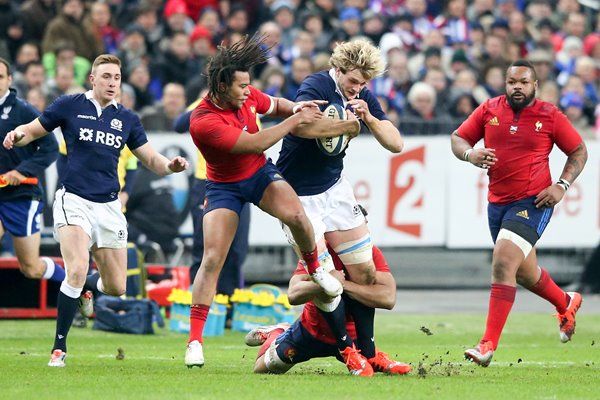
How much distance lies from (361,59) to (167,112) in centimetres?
860

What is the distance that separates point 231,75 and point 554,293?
3884mm

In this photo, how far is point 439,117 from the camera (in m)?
20.6

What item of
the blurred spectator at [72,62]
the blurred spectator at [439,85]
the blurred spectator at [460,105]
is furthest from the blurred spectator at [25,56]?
the blurred spectator at [460,105]

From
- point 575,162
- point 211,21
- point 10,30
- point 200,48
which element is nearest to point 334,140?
point 575,162

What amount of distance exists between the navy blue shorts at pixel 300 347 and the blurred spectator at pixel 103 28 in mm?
11865

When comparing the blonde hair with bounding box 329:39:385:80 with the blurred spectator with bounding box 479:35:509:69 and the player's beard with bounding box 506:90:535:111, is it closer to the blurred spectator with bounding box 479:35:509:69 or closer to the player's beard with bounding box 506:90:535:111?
the player's beard with bounding box 506:90:535:111

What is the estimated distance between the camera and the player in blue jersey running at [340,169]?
10.1m

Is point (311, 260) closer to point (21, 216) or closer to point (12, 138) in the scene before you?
point (12, 138)

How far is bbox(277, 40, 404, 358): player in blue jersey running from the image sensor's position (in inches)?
396

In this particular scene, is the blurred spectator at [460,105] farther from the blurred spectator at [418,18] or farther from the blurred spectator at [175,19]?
the blurred spectator at [175,19]

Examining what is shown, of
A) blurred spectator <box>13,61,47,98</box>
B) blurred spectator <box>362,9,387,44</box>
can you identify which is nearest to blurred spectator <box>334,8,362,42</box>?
blurred spectator <box>362,9,387,44</box>

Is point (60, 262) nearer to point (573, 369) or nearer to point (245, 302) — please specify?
point (245, 302)

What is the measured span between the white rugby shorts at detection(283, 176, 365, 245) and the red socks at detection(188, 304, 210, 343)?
874mm

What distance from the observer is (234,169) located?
10266 millimetres
